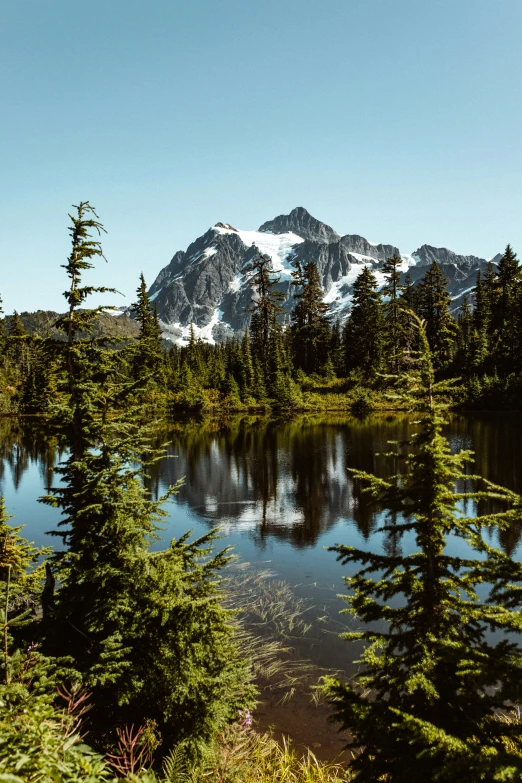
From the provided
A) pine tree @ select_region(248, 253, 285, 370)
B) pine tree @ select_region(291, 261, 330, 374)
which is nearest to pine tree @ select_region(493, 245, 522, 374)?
pine tree @ select_region(291, 261, 330, 374)

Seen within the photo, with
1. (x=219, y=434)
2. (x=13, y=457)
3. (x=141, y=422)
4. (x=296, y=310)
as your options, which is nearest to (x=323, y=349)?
(x=296, y=310)

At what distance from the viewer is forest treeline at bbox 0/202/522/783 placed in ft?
15.6

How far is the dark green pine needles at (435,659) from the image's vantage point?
4.34m

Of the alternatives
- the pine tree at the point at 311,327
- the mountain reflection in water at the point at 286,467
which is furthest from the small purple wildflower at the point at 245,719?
the pine tree at the point at 311,327

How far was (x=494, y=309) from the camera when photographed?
79.5m

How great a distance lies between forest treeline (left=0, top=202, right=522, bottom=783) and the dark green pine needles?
0.02 meters

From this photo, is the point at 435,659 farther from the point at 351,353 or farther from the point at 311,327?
the point at 311,327

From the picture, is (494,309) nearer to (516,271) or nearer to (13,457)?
(516,271)

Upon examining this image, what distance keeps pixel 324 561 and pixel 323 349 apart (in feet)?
224

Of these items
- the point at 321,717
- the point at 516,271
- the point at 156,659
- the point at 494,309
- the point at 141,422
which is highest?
the point at 516,271

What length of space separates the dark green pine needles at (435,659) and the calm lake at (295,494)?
7.27 feet

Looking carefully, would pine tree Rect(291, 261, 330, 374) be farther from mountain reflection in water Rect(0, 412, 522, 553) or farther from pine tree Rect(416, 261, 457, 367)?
mountain reflection in water Rect(0, 412, 522, 553)

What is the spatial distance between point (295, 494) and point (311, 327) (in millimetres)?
57442

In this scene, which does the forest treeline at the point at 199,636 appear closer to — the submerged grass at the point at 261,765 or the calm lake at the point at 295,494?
the submerged grass at the point at 261,765
